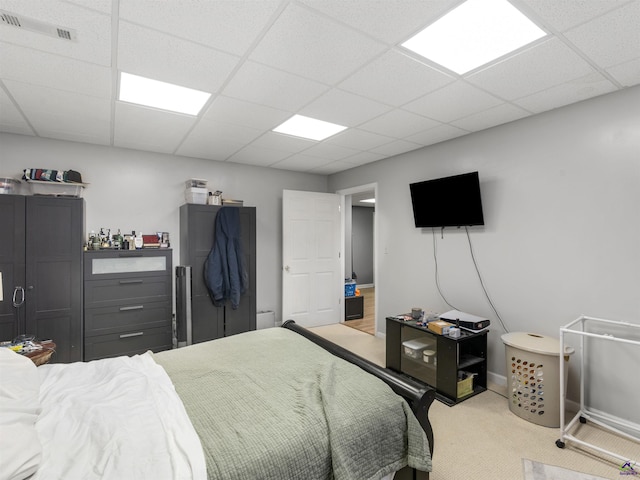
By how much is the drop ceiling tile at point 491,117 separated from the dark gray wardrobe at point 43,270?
3.79 metres

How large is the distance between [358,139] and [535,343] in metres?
2.46

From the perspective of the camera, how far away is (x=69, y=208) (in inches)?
122

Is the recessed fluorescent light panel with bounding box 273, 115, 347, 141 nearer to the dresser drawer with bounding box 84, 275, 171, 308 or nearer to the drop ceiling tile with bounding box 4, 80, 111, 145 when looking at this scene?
the drop ceiling tile with bounding box 4, 80, 111, 145

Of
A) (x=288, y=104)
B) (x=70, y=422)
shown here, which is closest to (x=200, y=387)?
(x=70, y=422)

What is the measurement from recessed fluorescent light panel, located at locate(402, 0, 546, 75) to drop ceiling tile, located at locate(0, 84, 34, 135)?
294cm

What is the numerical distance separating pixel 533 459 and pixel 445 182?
2.40 meters

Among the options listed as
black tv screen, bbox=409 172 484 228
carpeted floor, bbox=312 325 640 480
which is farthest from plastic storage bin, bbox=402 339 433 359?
black tv screen, bbox=409 172 484 228

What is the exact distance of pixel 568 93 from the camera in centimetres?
233

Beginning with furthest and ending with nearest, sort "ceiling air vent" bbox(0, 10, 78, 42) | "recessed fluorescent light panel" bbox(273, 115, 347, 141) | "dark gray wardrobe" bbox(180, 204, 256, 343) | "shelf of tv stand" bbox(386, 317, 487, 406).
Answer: "dark gray wardrobe" bbox(180, 204, 256, 343) < "recessed fluorescent light panel" bbox(273, 115, 347, 141) < "shelf of tv stand" bbox(386, 317, 487, 406) < "ceiling air vent" bbox(0, 10, 78, 42)

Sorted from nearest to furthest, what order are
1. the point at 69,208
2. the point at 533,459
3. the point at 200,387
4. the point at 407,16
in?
1. the point at 407,16
2. the point at 200,387
3. the point at 533,459
4. the point at 69,208

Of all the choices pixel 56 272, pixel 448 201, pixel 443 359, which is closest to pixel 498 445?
pixel 443 359

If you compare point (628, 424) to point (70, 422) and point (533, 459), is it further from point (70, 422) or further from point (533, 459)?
point (70, 422)

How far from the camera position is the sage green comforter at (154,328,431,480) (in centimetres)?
122

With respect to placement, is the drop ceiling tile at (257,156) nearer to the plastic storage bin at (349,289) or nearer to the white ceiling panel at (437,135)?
the white ceiling panel at (437,135)
